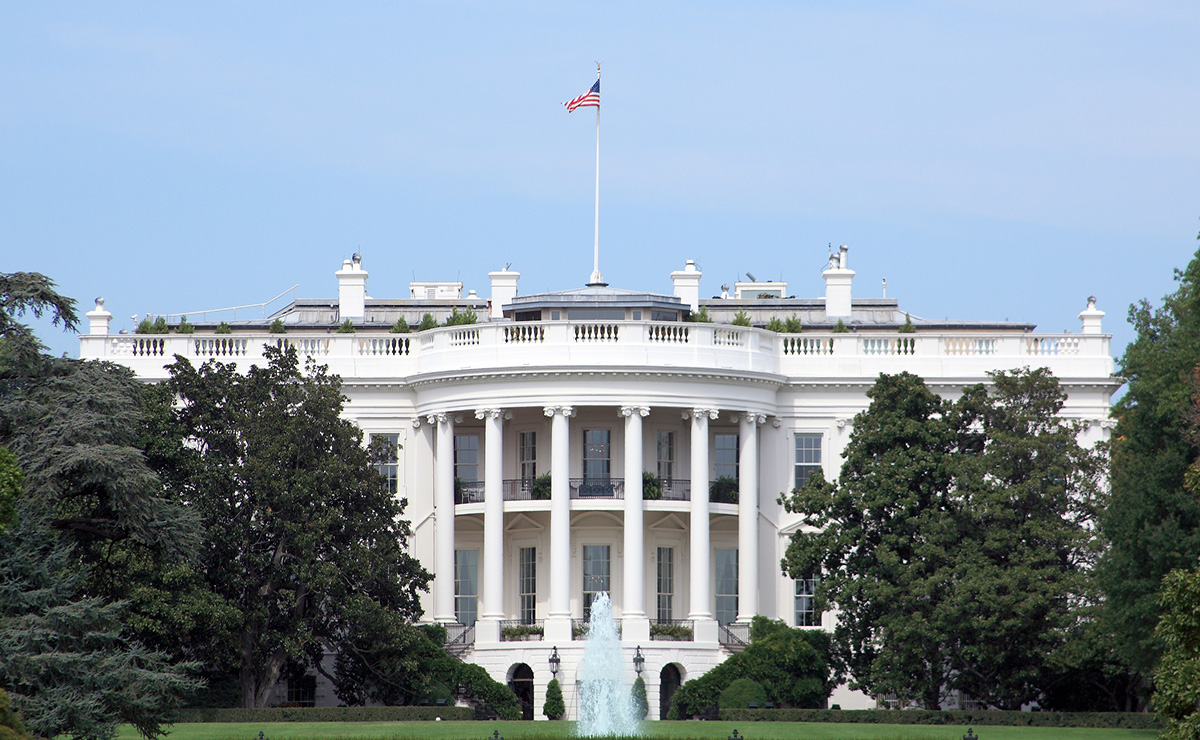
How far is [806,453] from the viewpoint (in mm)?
61812

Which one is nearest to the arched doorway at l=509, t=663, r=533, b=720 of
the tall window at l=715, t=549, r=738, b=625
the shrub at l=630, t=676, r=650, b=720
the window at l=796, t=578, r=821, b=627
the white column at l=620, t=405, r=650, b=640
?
the white column at l=620, t=405, r=650, b=640

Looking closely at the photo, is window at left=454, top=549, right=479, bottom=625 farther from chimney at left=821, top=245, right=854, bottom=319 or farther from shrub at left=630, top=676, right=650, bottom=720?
chimney at left=821, top=245, right=854, bottom=319

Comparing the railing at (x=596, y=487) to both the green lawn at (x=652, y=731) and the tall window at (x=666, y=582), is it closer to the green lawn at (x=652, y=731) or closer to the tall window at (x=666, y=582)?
the tall window at (x=666, y=582)

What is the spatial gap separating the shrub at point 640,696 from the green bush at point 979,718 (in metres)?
4.29

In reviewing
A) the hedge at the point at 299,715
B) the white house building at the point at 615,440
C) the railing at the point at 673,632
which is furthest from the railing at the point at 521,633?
the hedge at the point at 299,715

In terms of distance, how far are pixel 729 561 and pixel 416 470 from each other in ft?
31.3

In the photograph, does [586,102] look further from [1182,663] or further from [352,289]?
[1182,663]

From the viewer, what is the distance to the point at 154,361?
2414 inches

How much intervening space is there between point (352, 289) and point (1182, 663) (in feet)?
125

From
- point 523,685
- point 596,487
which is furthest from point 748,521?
point 523,685

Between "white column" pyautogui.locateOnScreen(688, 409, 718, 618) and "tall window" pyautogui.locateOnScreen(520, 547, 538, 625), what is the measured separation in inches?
193

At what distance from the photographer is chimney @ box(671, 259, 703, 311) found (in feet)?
221

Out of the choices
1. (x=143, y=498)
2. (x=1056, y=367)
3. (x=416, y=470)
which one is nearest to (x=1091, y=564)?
(x=1056, y=367)

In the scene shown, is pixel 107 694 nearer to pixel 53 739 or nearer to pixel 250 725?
pixel 53 739
